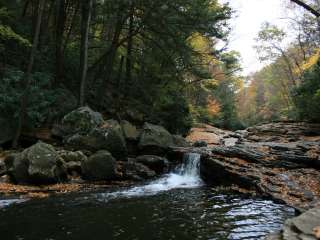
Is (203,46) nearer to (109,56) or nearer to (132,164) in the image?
(109,56)

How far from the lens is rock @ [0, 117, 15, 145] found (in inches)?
623

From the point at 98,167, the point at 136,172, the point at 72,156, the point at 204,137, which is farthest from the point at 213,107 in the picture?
the point at 98,167

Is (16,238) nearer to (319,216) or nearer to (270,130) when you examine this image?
(319,216)

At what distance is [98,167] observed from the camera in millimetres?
13383

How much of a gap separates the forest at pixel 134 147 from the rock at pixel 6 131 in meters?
0.05

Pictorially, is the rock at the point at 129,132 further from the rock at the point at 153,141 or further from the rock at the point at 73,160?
the rock at the point at 73,160

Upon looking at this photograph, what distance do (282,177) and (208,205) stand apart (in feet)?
11.5

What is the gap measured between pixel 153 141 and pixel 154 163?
2.07 m

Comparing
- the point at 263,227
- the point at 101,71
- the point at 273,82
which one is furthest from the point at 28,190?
the point at 273,82

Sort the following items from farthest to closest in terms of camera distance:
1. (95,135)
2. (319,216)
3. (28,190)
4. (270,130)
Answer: (270,130)
(95,135)
(28,190)
(319,216)

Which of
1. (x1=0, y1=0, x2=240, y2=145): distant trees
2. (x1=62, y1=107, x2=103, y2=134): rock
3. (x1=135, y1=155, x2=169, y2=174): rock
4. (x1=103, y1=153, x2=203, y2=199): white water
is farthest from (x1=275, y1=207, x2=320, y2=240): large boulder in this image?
(x1=0, y1=0, x2=240, y2=145): distant trees

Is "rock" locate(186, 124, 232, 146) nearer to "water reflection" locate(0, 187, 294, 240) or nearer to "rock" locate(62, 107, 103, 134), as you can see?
"rock" locate(62, 107, 103, 134)

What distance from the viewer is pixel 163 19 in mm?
18188

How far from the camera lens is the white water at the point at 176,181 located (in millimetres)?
11688
